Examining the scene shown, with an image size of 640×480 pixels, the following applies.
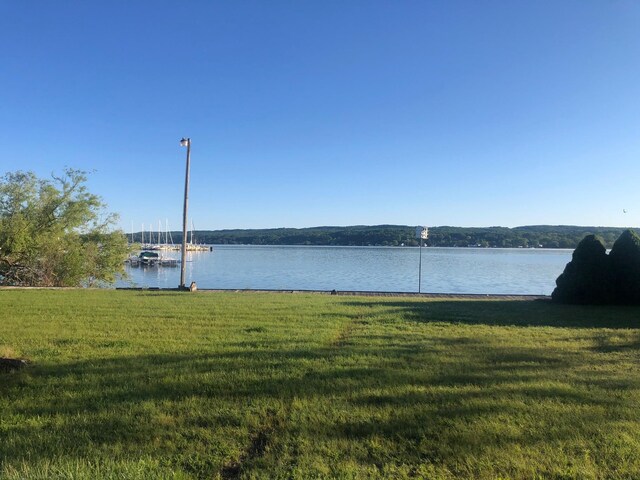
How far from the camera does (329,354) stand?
262 inches

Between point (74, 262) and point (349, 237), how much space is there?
102 metres

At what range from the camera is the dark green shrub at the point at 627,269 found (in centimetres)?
1341

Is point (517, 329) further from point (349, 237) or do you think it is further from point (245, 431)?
point (349, 237)

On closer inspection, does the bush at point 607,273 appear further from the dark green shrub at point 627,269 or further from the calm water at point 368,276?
the calm water at point 368,276

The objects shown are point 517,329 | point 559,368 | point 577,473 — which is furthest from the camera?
point 517,329

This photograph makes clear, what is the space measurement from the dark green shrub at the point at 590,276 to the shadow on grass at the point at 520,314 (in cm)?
58

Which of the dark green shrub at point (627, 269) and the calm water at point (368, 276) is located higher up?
the dark green shrub at point (627, 269)

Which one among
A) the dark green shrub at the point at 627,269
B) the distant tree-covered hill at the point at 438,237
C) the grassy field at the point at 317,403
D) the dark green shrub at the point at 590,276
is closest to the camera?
the grassy field at the point at 317,403

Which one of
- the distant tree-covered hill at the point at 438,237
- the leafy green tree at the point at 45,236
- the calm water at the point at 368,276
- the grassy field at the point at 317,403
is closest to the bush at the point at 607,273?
the grassy field at the point at 317,403

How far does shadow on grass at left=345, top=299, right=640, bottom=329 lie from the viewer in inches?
402

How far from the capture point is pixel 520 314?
11820 millimetres

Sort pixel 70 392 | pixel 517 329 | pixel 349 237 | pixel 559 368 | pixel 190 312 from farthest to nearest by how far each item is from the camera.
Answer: pixel 349 237
pixel 190 312
pixel 517 329
pixel 559 368
pixel 70 392

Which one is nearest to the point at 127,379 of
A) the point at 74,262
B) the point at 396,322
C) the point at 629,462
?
the point at 629,462

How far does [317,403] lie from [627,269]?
1274cm
